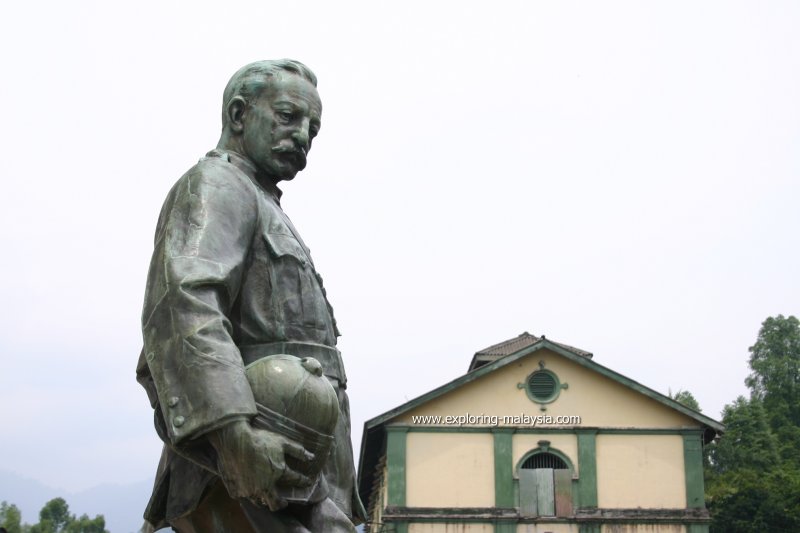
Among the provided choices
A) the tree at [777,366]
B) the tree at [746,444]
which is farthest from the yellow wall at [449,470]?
the tree at [777,366]

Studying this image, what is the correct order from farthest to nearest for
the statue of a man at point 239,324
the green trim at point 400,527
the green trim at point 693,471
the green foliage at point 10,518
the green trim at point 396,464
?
the green foliage at point 10,518 < the green trim at point 693,471 < the green trim at point 396,464 < the green trim at point 400,527 < the statue of a man at point 239,324

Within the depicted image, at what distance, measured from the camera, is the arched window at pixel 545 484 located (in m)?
36.8

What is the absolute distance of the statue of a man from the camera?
372 cm

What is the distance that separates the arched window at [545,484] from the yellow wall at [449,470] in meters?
0.98

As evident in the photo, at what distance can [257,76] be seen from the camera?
4.51m

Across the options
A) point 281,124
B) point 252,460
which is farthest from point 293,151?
point 252,460

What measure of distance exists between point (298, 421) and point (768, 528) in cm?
4561

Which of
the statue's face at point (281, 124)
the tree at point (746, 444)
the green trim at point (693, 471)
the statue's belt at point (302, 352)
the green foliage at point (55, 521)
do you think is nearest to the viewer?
the statue's belt at point (302, 352)

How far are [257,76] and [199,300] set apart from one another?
97 cm

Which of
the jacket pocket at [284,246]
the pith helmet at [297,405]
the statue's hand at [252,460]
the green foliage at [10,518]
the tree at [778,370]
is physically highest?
the tree at [778,370]

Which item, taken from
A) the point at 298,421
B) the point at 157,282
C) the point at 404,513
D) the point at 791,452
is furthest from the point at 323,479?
the point at 791,452

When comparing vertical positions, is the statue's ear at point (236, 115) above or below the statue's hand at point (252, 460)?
above

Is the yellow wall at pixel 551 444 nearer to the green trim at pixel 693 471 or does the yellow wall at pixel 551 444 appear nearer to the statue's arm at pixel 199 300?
the green trim at pixel 693 471

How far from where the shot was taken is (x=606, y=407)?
38.5m
